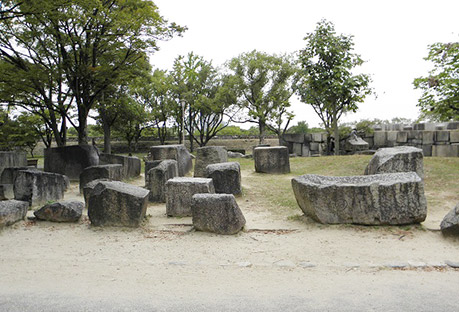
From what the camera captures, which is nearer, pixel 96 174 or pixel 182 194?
pixel 182 194

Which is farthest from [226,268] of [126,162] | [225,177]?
[126,162]

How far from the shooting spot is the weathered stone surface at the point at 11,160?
1202 cm

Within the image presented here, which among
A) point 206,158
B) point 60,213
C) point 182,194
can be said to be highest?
point 206,158

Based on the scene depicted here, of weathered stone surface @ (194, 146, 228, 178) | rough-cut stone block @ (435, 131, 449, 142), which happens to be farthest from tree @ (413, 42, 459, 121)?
weathered stone surface @ (194, 146, 228, 178)

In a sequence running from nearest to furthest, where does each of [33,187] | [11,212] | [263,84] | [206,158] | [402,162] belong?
[11,212], [33,187], [402,162], [206,158], [263,84]

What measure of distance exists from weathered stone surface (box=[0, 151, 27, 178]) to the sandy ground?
246 inches

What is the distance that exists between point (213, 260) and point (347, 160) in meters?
10.5

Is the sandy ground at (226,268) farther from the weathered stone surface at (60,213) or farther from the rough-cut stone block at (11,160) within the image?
the rough-cut stone block at (11,160)

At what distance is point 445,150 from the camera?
18.4 m

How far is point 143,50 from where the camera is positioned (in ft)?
51.4

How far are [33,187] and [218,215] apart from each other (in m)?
5.01

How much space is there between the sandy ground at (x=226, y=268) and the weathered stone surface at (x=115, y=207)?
0.60 ft

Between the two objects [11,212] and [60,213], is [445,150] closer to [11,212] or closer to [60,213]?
[60,213]

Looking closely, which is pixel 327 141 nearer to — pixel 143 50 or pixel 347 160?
pixel 347 160
